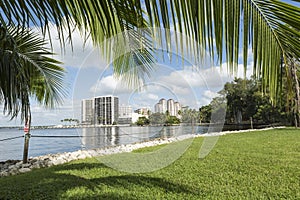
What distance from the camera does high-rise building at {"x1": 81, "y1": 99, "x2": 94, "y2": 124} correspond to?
1.87 m

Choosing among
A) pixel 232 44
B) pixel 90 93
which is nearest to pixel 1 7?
pixel 232 44

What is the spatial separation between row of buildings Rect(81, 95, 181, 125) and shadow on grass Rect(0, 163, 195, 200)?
3.98 feet

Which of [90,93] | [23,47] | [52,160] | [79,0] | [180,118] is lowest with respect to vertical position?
[52,160]

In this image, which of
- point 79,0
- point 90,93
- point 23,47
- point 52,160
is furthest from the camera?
point 52,160

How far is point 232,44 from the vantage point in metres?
0.68

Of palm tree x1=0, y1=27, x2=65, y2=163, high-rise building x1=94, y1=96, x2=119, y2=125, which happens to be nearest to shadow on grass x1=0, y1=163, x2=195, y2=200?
palm tree x1=0, y1=27, x2=65, y2=163

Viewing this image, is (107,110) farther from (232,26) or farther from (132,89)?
(232,26)

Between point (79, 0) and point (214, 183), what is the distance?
10.6 ft

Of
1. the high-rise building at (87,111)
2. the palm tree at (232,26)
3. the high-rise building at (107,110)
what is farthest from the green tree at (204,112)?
the palm tree at (232,26)

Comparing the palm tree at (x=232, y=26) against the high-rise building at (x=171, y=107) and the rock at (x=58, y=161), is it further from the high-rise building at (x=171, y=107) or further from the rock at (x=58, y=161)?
the rock at (x=58, y=161)

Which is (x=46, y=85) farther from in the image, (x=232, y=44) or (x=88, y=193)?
(x=232, y=44)

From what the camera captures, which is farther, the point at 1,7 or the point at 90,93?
the point at 90,93

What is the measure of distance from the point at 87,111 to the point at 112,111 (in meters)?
0.22

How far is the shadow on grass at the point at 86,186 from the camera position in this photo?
3.14 metres
